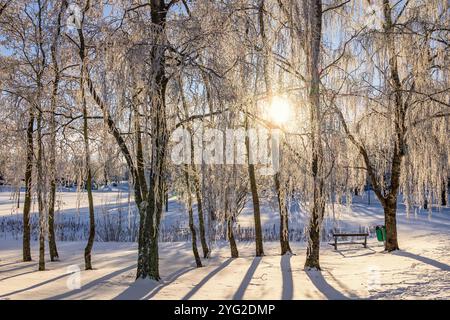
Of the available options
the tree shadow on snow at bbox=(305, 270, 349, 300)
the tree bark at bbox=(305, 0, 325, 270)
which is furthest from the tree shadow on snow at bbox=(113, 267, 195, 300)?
the tree bark at bbox=(305, 0, 325, 270)

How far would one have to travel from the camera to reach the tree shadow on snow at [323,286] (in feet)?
20.6

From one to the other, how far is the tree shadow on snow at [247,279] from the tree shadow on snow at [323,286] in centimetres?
116

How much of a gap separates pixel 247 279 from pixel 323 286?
1595mm

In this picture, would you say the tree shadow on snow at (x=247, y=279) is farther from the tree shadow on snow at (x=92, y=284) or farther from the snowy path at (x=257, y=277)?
the tree shadow on snow at (x=92, y=284)

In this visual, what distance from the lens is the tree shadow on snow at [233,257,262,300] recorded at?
662cm

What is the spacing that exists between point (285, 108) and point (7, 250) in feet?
35.7

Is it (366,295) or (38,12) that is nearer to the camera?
(366,295)

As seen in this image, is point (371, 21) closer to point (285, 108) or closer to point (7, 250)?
point (285, 108)

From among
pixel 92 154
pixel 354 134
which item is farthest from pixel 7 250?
pixel 354 134

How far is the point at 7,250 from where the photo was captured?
13969 mm

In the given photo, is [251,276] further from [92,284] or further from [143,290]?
[92,284]

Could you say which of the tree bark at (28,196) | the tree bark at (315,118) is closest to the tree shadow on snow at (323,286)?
the tree bark at (315,118)

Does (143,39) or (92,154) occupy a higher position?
(143,39)

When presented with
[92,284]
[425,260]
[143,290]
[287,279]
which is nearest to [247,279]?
[287,279]
